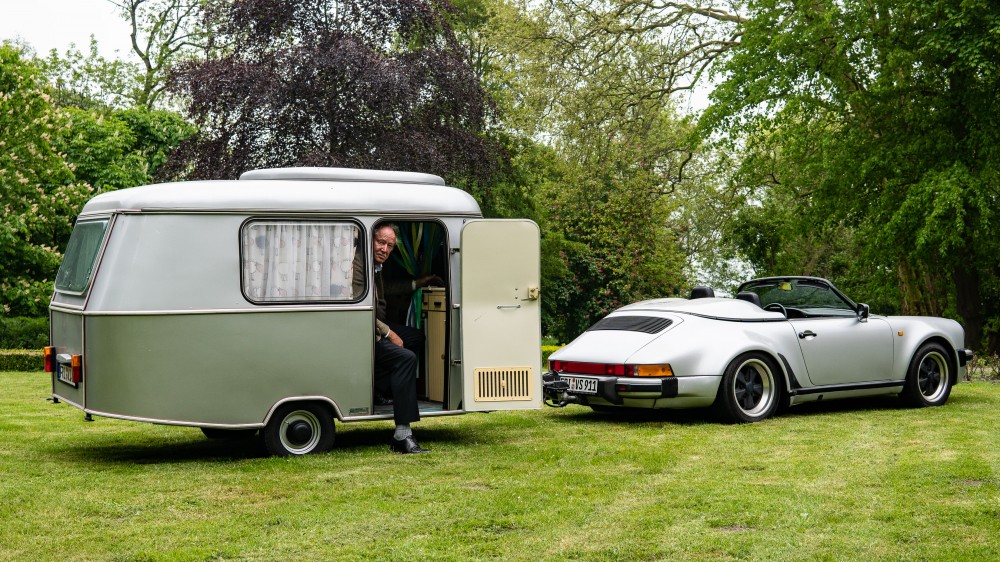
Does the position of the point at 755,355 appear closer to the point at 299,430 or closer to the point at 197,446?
the point at 299,430

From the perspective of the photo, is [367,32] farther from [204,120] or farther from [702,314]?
[702,314]

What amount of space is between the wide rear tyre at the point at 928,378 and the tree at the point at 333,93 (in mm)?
9703

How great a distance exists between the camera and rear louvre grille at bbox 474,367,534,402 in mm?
9289

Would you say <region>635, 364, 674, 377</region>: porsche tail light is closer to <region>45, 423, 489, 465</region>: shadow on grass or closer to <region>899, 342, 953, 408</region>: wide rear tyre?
<region>45, 423, 489, 465</region>: shadow on grass

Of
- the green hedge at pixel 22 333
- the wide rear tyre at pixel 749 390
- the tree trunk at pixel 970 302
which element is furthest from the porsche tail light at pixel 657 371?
the green hedge at pixel 22 333

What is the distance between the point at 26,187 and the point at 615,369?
19526 mm

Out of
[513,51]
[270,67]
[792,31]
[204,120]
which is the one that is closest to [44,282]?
[204,120]

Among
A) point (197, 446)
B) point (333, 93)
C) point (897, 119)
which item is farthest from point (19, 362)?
point (897, 119)

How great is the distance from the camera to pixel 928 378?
481 inches

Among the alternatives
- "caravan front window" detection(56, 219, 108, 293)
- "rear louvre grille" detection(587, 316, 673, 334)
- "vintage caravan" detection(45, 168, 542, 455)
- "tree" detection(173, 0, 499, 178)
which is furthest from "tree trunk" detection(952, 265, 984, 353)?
"caravan front window" detection(56, 219, 108, 293)

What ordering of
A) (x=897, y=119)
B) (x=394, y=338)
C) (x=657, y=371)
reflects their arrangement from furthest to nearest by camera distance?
(x=897, y=119)
(x=657, y=371)
(x=394, y=338)

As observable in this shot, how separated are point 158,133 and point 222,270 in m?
26.9

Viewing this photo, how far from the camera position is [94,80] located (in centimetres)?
4447

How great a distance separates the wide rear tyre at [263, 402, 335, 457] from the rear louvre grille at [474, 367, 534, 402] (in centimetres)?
129
